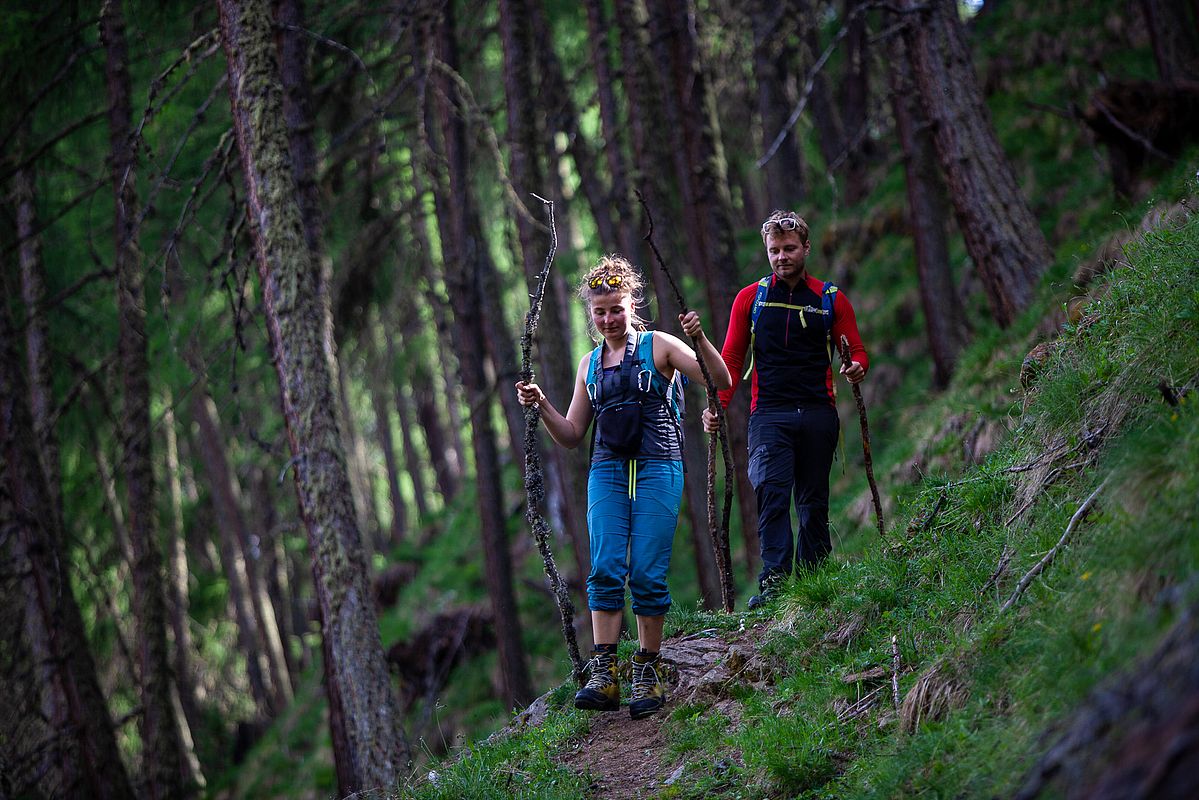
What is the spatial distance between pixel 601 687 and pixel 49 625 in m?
6.69

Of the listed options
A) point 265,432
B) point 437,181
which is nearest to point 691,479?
point 437,181

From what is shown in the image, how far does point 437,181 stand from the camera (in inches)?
437

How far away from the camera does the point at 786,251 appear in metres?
5.69

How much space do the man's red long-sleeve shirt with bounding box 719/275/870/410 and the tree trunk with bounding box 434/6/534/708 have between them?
602 cm

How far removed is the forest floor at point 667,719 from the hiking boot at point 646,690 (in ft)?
0.20

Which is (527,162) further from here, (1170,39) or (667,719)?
(667,719)

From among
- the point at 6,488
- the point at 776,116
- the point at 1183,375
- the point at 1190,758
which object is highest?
the point at 776,116

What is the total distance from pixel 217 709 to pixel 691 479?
19430 millimetres

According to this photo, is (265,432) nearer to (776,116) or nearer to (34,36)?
(34,36)

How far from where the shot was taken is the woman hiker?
5.25 meters

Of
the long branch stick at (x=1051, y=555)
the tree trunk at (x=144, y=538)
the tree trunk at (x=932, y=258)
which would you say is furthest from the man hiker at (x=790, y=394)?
the tree trunk at (x=144, y=538)

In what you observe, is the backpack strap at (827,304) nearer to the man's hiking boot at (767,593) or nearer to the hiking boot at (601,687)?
the man's hiking boot at (767,593)

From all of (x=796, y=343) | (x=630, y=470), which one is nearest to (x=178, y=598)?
(x=630, y=470)

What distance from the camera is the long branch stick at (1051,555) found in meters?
3.72
